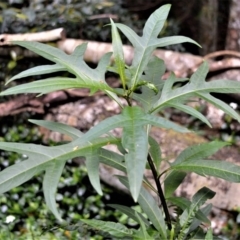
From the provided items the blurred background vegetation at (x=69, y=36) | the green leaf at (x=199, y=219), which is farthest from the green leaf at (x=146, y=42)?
the blurred background vegetation at (x=69, y=36)

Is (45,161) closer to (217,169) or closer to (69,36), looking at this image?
(217,169)

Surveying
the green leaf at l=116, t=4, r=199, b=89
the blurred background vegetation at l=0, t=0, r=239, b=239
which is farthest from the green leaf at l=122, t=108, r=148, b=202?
the blurred background vegetation at l=0, t=0, r=239, b=239

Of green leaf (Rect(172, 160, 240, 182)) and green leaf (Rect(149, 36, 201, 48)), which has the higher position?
green leaf (Rect(149, 36, 201, 48))

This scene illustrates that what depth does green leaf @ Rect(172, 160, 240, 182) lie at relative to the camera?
1.27 metres

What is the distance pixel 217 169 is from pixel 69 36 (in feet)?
12.2

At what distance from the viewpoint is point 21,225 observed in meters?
3.09

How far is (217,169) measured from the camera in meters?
1.29

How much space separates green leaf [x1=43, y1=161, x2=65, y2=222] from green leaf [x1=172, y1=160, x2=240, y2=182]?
39cm

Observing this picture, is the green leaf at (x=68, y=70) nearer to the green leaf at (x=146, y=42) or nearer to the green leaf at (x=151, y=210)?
the green leaf at (x=146, y=42)

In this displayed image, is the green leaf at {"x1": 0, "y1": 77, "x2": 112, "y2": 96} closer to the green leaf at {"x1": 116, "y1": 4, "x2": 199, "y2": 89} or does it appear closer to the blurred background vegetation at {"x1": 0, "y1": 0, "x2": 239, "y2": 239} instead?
the green leaf at {"x1": 116, "y1": 4, "x2": 199, "y2": 89}

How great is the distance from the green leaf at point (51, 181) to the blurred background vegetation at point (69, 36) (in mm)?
412

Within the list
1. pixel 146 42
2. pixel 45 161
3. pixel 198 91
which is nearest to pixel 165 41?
pixel 146 42

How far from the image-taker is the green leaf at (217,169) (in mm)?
1268

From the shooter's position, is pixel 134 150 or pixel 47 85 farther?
pixel 47 85
